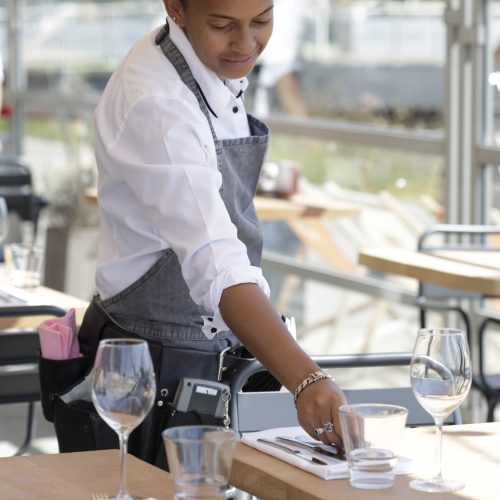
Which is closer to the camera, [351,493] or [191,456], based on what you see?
[191,456]

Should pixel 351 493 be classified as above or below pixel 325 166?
below

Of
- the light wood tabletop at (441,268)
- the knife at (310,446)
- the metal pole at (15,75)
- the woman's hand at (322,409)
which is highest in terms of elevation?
the metal pole at (15,75)

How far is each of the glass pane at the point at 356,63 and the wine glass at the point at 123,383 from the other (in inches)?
166

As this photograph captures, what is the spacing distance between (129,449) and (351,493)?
694mm

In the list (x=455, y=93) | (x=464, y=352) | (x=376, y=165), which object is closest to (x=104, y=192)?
(x=464, y=352)

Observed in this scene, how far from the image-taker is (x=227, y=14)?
2.22m

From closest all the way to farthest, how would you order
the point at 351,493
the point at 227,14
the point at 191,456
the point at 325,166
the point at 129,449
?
1. the point at 191,456
2. the point at 351,493
3. the point at 227,14
4. the point at 129,449
5. the point at 325,166

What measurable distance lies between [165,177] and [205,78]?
300mm

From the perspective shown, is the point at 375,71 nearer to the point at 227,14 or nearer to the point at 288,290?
the point at 288,290

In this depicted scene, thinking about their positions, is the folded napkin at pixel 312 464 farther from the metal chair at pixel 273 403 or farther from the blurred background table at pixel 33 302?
the blurred background table at pixel 33 302

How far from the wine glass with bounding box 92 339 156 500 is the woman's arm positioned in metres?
0.35

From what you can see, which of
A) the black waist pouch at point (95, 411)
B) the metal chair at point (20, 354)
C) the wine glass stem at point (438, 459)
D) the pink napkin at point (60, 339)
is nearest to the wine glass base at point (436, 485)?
the wine glass stem at point (438, 459)

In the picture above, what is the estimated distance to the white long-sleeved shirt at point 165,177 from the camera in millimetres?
2133

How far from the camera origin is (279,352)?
2039 millimetres
